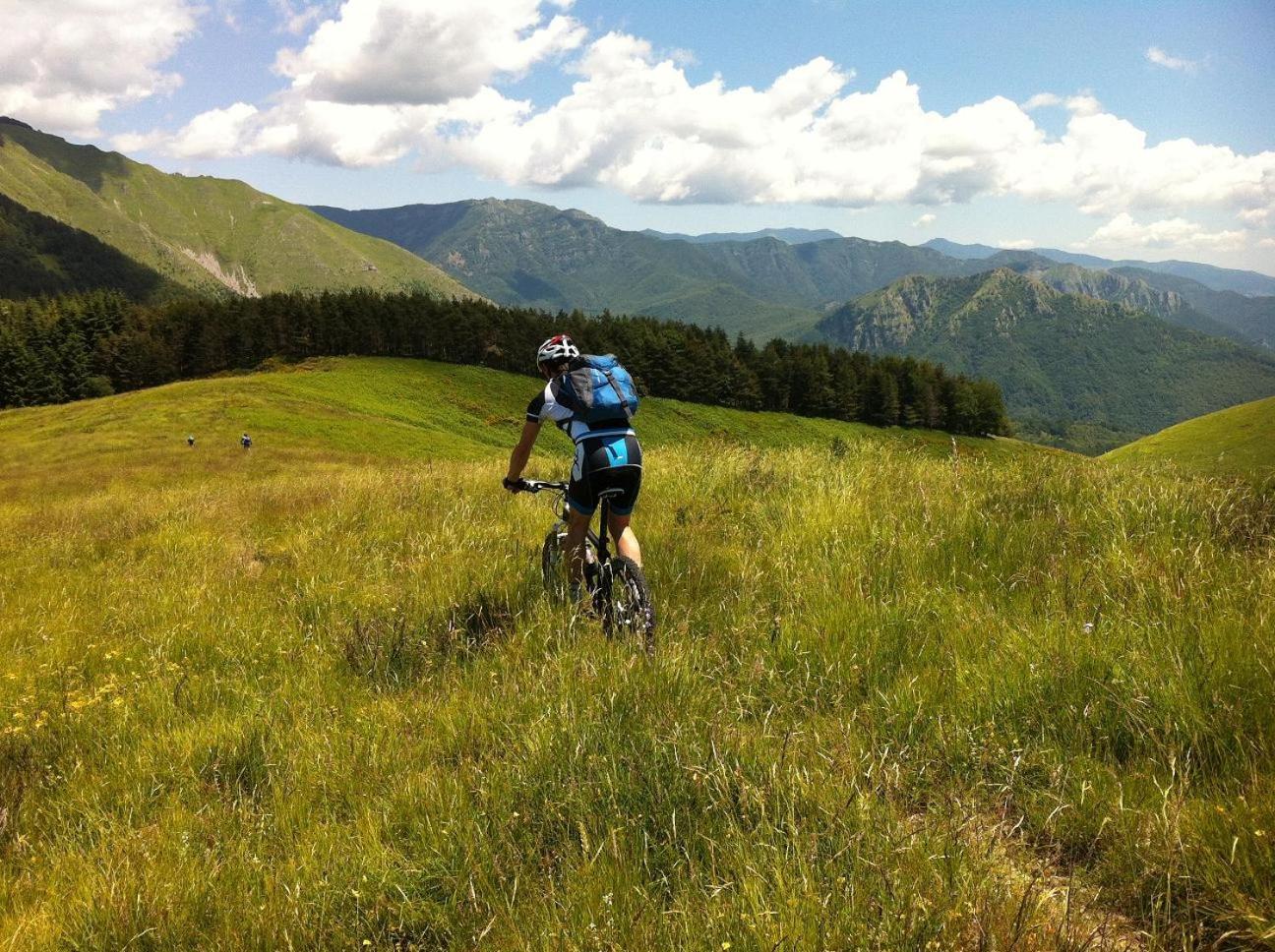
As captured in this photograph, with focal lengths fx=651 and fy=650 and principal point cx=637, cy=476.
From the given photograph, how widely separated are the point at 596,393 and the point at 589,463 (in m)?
0.61

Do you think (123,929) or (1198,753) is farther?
(1198,753)

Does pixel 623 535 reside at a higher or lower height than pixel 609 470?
lower

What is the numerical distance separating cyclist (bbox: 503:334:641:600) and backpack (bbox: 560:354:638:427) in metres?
0.02

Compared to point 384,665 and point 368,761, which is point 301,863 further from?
point 384,665

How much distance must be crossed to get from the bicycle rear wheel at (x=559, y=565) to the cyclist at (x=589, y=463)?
12cm

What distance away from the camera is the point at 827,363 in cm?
13288

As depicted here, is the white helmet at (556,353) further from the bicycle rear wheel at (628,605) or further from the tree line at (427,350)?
the tree line at (427,350)

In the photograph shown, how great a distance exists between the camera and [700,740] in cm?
296

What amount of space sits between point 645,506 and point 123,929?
20.4 ft

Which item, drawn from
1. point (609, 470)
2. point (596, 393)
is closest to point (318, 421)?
point (596, 393)

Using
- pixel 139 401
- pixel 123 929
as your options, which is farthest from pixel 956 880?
pixel 139 401

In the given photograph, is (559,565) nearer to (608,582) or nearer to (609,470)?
(608,582)

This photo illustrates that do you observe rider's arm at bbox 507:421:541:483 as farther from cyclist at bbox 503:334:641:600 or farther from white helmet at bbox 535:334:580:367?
white helmet at bbox 535:334:580:367

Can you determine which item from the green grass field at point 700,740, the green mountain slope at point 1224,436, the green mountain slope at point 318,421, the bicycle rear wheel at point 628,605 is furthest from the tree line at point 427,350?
the bicycle rear wheel at point 628,605
